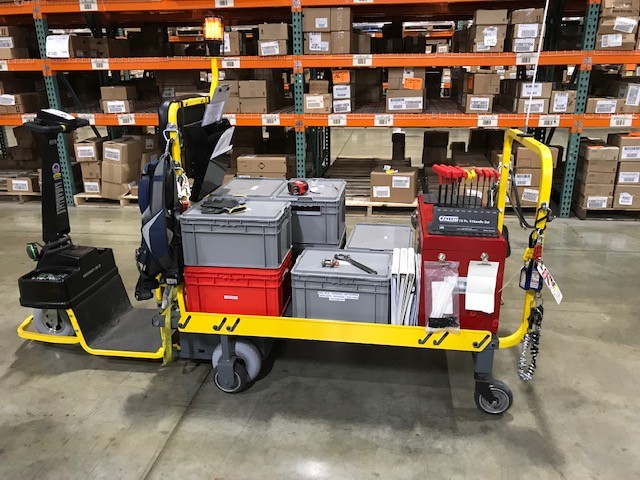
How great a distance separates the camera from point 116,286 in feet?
12.4

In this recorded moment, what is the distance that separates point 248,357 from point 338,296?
65 centimetres

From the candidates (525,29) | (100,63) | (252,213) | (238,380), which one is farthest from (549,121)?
(100,63)

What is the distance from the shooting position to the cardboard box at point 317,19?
18.1 feet

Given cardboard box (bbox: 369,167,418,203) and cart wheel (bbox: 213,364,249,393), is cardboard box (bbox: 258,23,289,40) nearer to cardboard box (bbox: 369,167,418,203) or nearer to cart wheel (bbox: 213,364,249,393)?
cardboard box (bbox: 369,167,418,203)

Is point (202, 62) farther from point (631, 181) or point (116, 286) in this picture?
point (631, 181)

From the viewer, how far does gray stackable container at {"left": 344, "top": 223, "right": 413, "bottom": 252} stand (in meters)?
3.33

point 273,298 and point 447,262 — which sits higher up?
point 447,262

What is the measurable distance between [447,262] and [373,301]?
0.45 m

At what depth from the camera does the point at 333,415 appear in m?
2.84

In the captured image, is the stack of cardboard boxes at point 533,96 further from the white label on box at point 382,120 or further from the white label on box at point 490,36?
the white label on box at point 382,120

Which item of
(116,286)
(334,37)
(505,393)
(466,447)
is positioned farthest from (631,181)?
(116,286)

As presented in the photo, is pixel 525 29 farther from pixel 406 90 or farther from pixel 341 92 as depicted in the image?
pixel 341 92

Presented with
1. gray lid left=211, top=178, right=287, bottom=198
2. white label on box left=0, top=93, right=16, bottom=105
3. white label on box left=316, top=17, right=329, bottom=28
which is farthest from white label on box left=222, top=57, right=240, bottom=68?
white label on box left=0, top=93, right=16, bottom=105

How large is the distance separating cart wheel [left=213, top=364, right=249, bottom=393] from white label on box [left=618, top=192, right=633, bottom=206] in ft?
15.8
